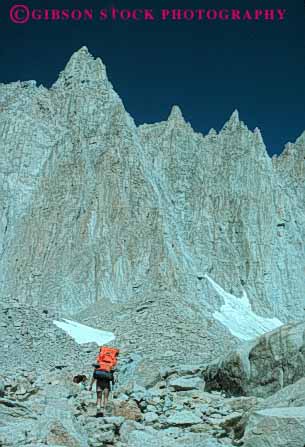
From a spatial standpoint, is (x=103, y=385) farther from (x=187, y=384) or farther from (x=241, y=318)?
(x=241, y=318)

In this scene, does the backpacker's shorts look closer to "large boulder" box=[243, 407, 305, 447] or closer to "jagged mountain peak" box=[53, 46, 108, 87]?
"large boulder" box=[243, 407, 305, 447]

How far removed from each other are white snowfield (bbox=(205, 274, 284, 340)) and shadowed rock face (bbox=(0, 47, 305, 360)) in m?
1.50

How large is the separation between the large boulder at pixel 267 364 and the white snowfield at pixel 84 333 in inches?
580

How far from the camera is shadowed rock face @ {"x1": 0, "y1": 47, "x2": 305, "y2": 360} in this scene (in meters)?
48.4

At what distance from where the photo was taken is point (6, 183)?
5750 cm

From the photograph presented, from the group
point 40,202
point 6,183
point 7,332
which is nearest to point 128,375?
point 7,332

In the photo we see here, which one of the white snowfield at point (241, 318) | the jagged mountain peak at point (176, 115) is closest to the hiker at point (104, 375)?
the white snowfield at point (241, 318)

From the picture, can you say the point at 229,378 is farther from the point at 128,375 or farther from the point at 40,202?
the point at 40,202

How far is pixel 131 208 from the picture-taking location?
173 ft

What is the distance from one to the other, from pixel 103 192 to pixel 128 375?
115 ft

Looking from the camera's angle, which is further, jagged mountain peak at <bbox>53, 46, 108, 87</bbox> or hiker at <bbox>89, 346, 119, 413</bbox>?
jagged mountain peak at <bbox>53, 46, 108, 87</bbox>

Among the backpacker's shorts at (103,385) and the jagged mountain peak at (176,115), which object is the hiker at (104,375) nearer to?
the backpacker's shorts at (103,385)

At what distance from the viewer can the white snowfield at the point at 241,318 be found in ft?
169

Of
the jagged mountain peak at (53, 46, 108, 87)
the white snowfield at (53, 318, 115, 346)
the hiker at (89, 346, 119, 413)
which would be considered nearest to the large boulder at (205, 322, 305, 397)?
the hiker at (89, 346, 119, 413)
